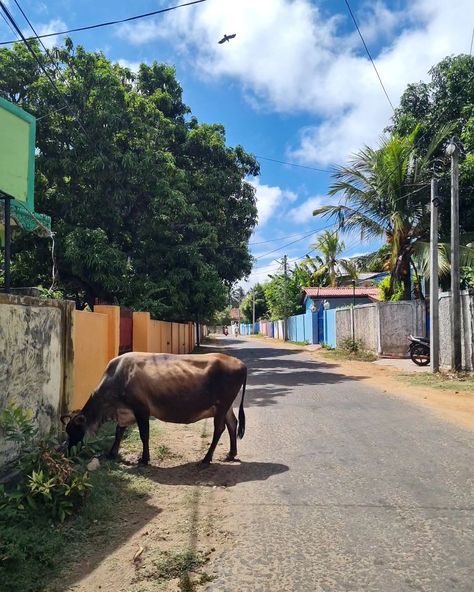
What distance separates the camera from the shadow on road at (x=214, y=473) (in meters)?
5.53

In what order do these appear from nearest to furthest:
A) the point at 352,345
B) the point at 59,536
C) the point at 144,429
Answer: the point at 59,536 < the point at 144,429 < the point at 352,345

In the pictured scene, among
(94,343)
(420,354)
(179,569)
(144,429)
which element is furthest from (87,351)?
(420,354)

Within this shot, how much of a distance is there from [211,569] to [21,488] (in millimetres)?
1849

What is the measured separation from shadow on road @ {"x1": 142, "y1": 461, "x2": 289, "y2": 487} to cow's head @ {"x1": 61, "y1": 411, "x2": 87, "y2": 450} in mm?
834

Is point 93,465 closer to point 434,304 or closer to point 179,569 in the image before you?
point 179,569

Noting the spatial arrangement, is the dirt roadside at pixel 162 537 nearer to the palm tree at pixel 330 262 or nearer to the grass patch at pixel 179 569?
the grass patch at pixel 179 569

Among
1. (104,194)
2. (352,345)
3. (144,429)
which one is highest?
(104,194)

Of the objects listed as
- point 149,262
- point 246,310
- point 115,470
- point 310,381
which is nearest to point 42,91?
point 149,262

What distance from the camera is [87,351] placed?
8.07 meters

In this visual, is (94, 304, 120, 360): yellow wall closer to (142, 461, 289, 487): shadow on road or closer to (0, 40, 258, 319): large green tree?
(142, 461, 289, 487): shadow on road

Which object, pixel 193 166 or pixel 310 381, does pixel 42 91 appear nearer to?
pixel 193 166

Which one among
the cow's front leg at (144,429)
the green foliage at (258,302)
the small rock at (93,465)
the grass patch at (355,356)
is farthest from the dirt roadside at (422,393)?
the green foliage at (258,302)

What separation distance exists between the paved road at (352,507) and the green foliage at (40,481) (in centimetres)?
139

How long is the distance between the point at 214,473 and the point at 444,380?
30.5 ft
